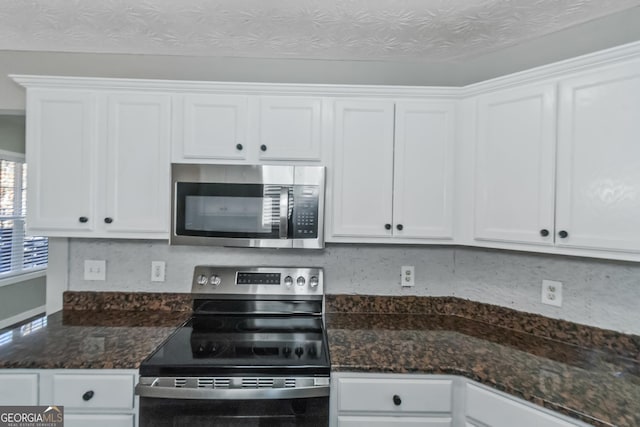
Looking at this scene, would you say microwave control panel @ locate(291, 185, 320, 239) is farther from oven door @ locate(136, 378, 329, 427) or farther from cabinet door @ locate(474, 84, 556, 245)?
cabinet door @ locate(474, 84, 556, 245)

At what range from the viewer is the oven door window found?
1.67 metres

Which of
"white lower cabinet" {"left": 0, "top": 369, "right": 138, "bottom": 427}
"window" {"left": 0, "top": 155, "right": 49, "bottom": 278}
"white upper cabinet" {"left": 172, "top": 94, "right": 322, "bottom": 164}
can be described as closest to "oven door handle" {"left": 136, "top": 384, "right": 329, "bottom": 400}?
"white lower cabinet" {"left": 0, "top": 369, "right": 138, "bottom": 427}

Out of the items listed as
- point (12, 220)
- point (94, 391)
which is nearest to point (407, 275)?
point (94, 391)

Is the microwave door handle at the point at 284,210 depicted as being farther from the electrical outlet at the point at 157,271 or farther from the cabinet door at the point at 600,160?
the cabinet door at the point at 600,160

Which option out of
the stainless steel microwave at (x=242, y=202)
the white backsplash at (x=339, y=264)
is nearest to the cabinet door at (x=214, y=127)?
the stainless steel microwave at (x=242, y=202)

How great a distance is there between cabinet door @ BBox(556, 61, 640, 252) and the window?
16.2 feet

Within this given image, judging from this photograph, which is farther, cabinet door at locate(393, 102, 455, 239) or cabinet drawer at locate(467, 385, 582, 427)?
cabinet door at locate(393, 102, 455, 239)

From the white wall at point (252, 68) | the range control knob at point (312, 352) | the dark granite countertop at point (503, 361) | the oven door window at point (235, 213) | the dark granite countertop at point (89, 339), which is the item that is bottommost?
the range control knob at point (312, 352)

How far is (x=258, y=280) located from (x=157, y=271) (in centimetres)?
65

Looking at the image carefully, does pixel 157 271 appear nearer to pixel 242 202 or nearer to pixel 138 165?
pixel 138 165

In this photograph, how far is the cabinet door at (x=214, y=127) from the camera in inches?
66.7

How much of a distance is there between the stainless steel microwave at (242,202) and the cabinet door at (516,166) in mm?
846

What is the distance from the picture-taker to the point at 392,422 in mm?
1338

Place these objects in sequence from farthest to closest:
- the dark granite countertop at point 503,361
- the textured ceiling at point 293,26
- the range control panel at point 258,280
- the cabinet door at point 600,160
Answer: the range control panel at point 258,280 → the textured ceiling at point 293,26 → the cabinet door at point 600,160 → the dark granite countertop at point 503,361
